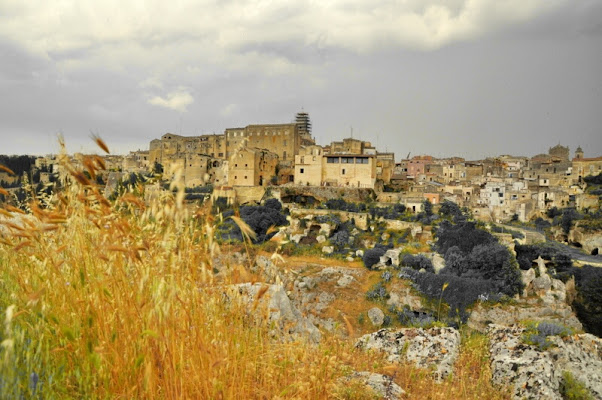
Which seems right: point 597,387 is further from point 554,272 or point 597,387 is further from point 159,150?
point 159,150

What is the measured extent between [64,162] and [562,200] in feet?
194

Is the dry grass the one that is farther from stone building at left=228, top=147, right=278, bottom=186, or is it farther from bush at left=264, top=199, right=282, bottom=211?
stone building at left=228, top=147, right=278, bottom=186

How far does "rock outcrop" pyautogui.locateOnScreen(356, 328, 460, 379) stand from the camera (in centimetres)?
454

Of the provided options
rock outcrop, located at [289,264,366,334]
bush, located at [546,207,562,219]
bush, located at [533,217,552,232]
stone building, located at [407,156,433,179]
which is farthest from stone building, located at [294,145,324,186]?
stone building, located at [407,156,433,179]

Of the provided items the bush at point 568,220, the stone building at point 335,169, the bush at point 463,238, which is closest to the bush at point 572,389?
the bush at point 463,238

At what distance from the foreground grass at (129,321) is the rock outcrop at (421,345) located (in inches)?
87.1

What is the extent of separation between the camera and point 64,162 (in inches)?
79.8

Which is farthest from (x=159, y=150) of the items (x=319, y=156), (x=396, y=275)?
(x=396, y=275)

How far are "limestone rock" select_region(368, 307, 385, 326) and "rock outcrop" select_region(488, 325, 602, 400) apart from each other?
1327 cm

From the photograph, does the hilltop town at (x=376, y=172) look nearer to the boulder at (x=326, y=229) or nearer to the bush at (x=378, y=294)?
the boulder at (x=326, y=229)

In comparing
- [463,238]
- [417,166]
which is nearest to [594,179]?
[417,166]

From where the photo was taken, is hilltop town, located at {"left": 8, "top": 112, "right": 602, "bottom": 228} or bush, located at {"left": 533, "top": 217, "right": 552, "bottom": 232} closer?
hilltop town, located at {"left": 8, "top": 112, "right": 602, "bottom": 228}

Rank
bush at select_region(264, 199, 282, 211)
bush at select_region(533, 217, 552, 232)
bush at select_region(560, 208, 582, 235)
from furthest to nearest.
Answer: bush at select_region(533, 217, 552, 232)
bush at select_region(560, 208, 582, 235)
bush at select_region(264, 199, 282, 211)

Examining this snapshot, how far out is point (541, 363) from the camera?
4.41 meters
